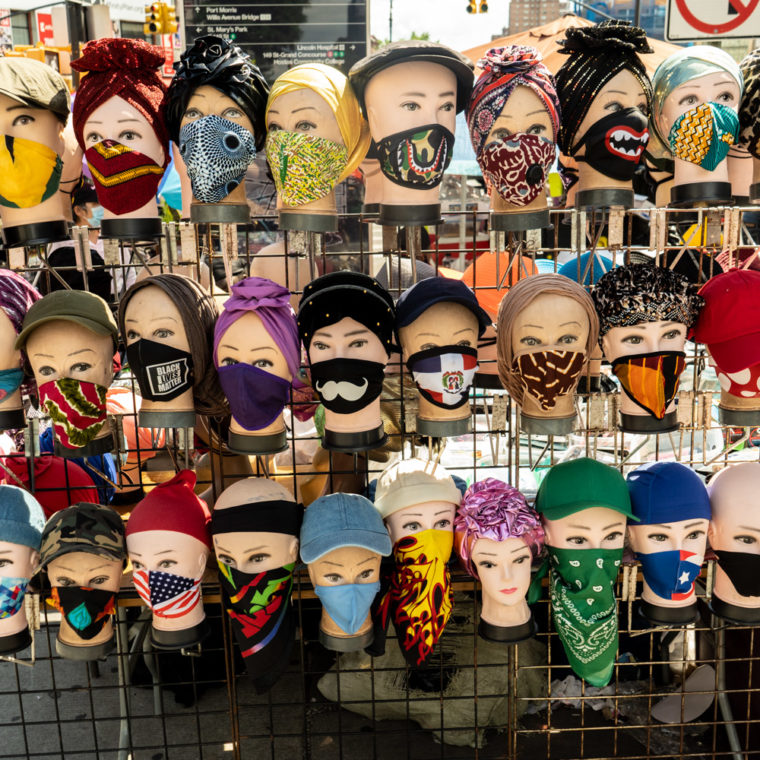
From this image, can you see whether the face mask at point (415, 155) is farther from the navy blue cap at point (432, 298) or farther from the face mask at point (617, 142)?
the face mask at point (617, 142)

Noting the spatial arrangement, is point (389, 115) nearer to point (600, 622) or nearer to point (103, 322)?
point (103, 322)

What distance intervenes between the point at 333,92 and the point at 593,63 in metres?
Answer: 0.59

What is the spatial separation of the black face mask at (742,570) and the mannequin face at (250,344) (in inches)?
47.3

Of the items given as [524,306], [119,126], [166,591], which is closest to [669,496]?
[524,306]

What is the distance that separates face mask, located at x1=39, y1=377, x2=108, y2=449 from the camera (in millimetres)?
1720

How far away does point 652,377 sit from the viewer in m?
1.75

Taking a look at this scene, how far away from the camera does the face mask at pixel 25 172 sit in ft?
5.72

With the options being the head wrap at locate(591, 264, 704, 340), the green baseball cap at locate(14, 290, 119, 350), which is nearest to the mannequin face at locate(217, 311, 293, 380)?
the green baseball cap at locate(14, 290, 119, 350)

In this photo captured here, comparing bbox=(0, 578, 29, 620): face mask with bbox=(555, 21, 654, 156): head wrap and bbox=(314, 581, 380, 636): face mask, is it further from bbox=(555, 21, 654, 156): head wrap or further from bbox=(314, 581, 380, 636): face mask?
bbox=(555, 21, 654, 156): head wrap

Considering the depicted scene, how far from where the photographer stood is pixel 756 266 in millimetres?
2092

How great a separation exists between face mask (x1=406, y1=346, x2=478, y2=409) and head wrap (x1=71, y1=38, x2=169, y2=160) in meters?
0.81

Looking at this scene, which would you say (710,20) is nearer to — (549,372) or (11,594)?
(549,372)

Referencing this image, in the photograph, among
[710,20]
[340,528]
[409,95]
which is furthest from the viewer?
[710,20]

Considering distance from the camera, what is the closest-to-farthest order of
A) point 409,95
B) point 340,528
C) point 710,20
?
1. point 409,95
2. point 340,528
3. point 710,20
